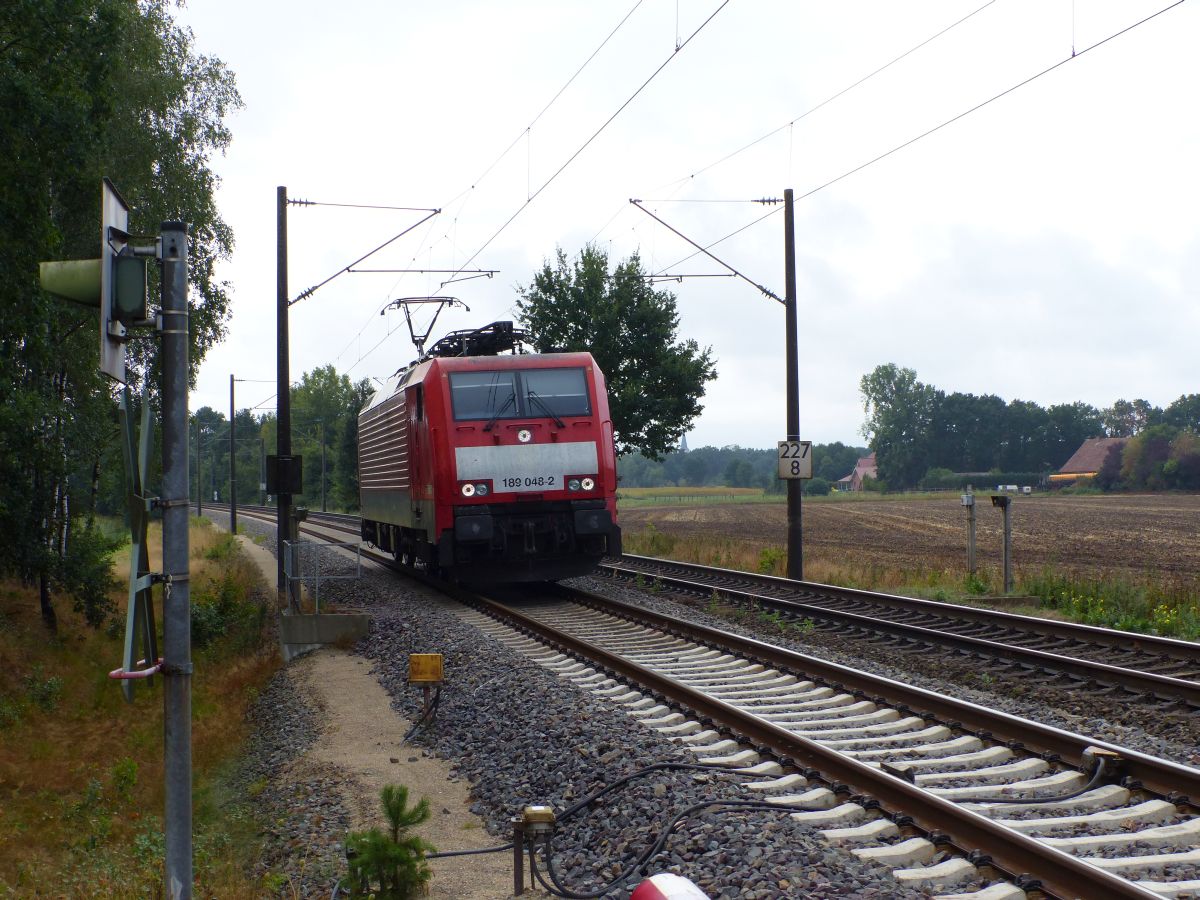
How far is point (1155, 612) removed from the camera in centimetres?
1366

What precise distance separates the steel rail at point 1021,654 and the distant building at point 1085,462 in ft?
320

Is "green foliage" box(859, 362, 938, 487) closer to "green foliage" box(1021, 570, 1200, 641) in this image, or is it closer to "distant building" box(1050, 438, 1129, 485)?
"distant building" box(1050, 438, 1129, 485)

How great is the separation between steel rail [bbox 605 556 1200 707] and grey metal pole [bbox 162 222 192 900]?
731cm

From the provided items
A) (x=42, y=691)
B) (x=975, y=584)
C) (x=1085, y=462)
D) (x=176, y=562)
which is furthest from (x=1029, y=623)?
(x=1085, y=462)

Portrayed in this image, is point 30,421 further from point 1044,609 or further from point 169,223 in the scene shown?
point 1044,609

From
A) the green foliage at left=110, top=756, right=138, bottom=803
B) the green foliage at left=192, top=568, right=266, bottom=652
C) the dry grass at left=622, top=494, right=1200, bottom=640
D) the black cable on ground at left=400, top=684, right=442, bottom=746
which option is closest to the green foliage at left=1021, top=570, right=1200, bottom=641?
the dry grass at left=622, top=494, right=1200, bottom=640

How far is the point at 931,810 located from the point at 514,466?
1061 centimetres

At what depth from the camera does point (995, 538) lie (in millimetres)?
34812

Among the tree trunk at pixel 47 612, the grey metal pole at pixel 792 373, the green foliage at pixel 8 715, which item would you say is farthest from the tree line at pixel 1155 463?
the green foliage at pixel 8 715

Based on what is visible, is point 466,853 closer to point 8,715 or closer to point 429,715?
point 429,715

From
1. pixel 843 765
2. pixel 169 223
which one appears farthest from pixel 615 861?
pixel 169 223

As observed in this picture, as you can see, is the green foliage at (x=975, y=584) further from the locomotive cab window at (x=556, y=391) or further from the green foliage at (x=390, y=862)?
the green foliage at (x=390, y=862)

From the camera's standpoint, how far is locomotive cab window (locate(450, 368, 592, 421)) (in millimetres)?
15812

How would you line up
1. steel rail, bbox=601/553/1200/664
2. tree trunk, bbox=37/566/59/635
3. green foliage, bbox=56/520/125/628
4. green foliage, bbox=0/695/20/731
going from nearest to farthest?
steel rail, bbox=601/553/1200/664 < green foliage, bbox=0/695/20/731 < green foliage, bbox=56/520/125/628 < tree trunk, bbox=37/566/59/635
